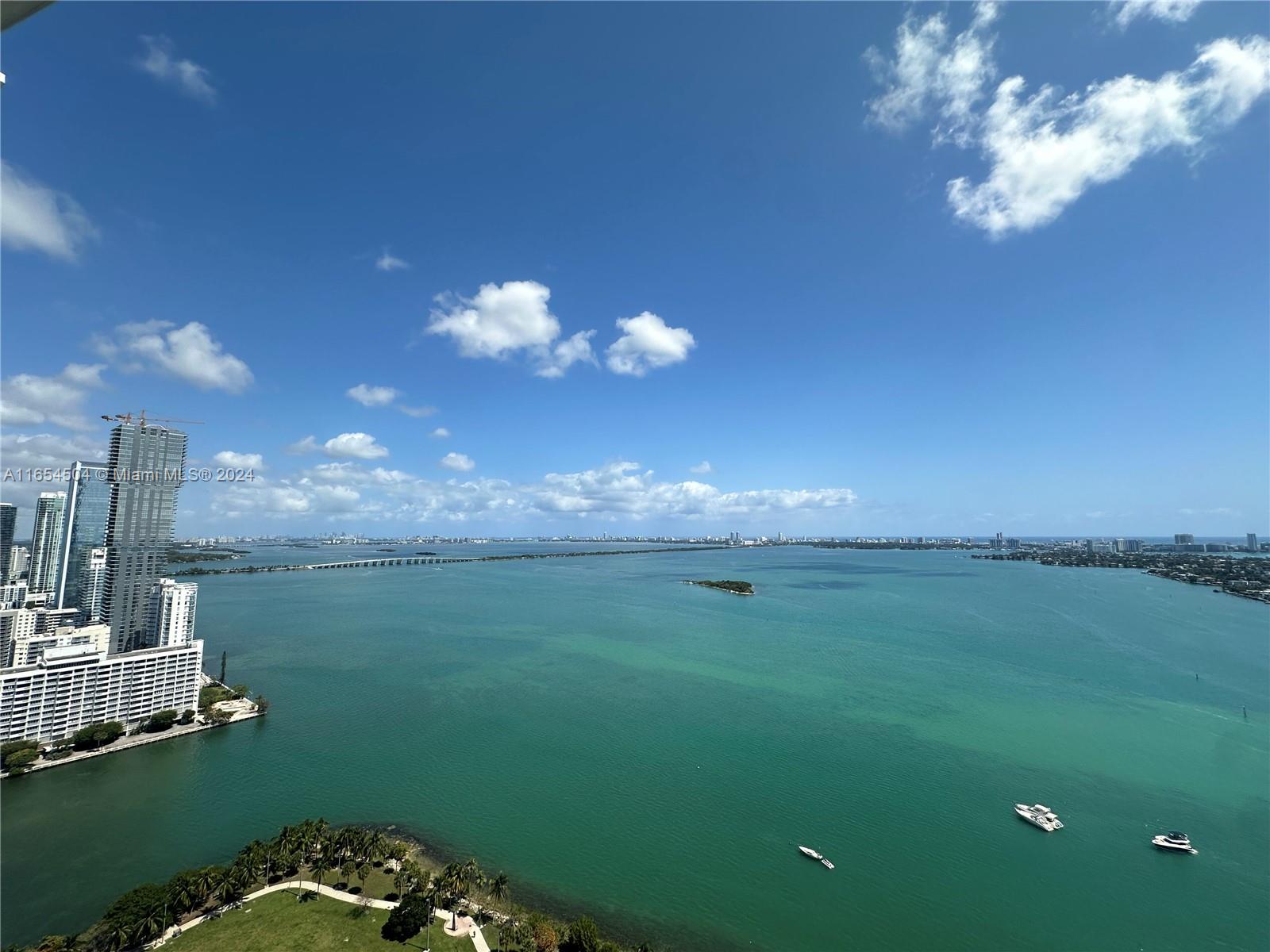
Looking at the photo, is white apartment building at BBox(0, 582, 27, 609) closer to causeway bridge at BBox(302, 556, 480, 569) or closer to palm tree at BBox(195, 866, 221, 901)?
palm tree at BBox(195, 866, 221, 901)

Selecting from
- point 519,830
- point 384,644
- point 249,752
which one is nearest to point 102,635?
point 249,752

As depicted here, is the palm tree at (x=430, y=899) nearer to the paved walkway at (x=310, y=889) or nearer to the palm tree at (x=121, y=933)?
the paved walkway at (x=310, y=889)

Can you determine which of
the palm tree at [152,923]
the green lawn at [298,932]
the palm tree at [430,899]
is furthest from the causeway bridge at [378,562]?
the palm tree at [430,899]

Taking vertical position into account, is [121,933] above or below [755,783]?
above

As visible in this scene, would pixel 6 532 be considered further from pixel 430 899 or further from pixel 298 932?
pixel 430 899

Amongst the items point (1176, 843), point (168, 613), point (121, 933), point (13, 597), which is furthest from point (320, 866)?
point (13, 597)

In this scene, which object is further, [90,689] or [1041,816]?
[90,689]
